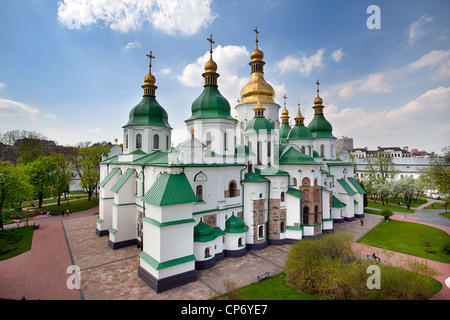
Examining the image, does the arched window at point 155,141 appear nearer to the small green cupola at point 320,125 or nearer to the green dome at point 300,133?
the green dome at point 300,133

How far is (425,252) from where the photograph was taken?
1650 centimetres

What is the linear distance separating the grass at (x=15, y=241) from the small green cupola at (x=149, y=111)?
41.9ft

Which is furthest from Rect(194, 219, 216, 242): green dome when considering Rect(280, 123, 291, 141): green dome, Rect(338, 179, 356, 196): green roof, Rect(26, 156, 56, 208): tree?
Rect(26, 156, 56, 208): tree

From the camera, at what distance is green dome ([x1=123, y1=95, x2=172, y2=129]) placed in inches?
777

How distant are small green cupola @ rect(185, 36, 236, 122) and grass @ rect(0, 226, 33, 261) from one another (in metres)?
16.9

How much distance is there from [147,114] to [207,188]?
33.0 ft

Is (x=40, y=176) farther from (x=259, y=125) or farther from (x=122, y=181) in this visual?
(x=259, y=125)

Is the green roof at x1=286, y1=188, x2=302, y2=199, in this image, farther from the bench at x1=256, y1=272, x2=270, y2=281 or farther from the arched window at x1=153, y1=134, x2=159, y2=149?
the arched window at x1=153, y1=134, x2=159, y2=149

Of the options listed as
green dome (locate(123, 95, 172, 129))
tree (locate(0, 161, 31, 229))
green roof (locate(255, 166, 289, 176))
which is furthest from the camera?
green dome (locate(123, 95, 172, 129))

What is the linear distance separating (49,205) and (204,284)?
33.0 m

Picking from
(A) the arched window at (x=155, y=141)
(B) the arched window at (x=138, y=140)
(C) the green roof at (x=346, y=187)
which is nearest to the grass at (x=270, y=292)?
(A) the arched window at (x=155, y=141)
